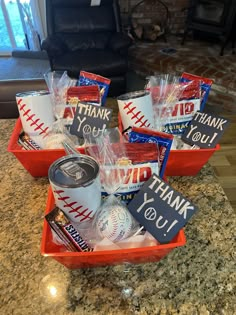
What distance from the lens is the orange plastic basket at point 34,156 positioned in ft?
1.97

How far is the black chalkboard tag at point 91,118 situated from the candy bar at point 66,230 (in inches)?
10.7

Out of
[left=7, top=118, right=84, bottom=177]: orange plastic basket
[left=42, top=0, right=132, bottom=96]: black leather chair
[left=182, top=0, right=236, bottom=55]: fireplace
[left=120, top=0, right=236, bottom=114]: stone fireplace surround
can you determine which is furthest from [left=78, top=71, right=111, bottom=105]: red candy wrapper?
[left=182, top=0, right=236, bottom=55]: fireplace

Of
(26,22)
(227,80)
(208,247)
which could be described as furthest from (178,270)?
(26,22)

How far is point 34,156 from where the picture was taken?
0.61 m

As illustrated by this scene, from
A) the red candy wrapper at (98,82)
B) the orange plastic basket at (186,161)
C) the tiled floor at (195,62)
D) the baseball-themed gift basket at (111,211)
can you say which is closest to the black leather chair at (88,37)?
the tiled floor at (195,62)

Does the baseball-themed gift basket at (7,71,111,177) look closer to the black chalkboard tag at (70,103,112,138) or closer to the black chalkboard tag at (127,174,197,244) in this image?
the black chalkboard tag at (70,103,112,138)

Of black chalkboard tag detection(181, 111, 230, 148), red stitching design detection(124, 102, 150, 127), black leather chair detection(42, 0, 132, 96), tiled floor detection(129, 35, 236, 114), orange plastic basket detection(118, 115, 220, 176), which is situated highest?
red stitching design detection(124, 102, 150, 127)

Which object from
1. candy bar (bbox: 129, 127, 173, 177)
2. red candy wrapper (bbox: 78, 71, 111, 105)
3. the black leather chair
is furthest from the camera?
the black leather chair

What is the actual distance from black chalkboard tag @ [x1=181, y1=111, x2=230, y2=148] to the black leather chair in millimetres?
2043

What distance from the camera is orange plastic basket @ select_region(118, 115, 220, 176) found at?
61 cm

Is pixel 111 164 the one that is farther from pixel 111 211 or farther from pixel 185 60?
A: pixel 185 60

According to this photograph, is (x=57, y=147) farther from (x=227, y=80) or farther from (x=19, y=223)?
(x=227, y=80)

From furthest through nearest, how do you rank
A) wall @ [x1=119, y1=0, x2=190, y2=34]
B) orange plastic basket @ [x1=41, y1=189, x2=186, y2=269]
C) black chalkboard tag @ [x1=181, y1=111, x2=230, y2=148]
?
wall @ [x1=119, y1=0, x2=190, y2=34] → black chalkboard tag @ [x1=181, y1=111, x2=230, y2=148] → orange plastic basket @ [x1=41, y1=189, x2=186, y2=269]

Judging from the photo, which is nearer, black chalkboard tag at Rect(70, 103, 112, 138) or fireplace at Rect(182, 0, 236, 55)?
black chalkboard tag at Rect(70, 103, 112, 138)
